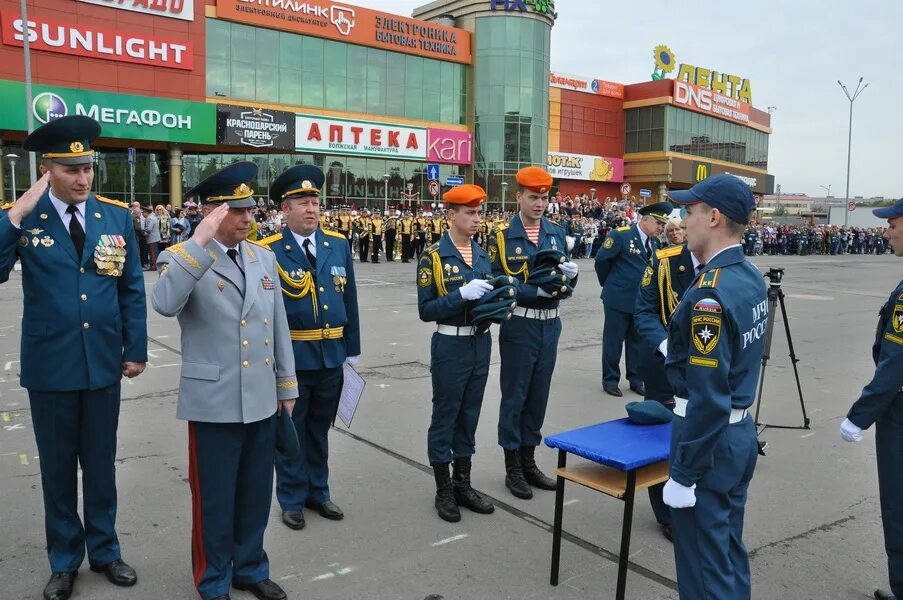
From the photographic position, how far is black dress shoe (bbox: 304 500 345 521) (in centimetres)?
457

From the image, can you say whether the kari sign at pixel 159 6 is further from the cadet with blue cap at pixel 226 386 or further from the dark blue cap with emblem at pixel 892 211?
the dark blue cap with emblem at pixel 892 211

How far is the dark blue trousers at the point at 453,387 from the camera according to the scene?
4742 mm

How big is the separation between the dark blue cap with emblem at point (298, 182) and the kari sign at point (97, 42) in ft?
87.5

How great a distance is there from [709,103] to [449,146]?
2491cm

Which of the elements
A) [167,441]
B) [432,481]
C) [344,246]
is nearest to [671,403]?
[432,481]

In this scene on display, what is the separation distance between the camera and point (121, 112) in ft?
94.7

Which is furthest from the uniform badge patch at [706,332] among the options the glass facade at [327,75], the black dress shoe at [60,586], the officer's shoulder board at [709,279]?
the glass facade at [327,75]

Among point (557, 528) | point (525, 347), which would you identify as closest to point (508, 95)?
point (525, 347)

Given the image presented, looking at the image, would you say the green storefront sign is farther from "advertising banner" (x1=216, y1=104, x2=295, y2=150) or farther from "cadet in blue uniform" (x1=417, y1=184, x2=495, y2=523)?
"cadet in blue uniform" (x1=417, y1=184, x2=495, y2=523)

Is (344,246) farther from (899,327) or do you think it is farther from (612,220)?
(612,220)

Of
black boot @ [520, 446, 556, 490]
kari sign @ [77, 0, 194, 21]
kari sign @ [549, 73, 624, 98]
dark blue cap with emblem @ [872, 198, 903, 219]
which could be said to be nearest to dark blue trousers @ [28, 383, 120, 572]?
black boot @ [520, 446, 556, 490]

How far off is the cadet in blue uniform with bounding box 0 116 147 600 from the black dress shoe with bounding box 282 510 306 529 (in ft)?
3.14

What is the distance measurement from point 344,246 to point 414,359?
4511 mm

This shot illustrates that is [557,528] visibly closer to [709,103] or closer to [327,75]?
[327,75]
